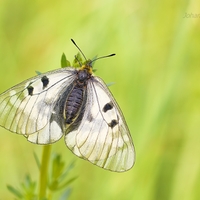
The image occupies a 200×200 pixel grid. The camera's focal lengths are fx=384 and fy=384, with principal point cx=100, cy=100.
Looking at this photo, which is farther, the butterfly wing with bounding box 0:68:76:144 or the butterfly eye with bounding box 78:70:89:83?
the butterfly eye with bounding box 78:70:89:83

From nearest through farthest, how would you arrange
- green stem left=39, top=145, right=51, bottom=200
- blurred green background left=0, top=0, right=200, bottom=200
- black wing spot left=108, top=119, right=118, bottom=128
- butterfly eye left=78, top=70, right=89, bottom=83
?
green stem left=39, top=145, right=51, bottom=200, black wing spot left=108, top=119, right=118, bottom=128, butterfly eye left=78, top=70, right=89, bottom=83, blurred green background left=0, top=0, right=200, bottom=200

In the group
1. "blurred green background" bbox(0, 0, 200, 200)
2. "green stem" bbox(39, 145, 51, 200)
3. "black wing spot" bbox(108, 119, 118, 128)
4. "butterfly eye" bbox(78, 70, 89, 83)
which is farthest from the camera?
"blurred green background" bbox(0, 0, 200, 200)

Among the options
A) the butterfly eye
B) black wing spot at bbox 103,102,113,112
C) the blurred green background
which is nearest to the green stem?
black wing spot at bbox 103,102,113,112

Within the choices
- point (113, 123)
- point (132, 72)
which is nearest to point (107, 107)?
point (113, 123)

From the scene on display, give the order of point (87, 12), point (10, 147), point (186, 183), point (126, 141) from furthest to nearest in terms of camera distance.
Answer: point (87, 12), point (10, 147), point (186, 183), point (126, 141)

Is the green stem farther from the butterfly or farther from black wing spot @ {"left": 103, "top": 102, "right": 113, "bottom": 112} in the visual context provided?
black wing spot @ {"left": 103, "top": 102, "right": 113, "bottom": 112}

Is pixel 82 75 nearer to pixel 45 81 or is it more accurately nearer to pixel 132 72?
pixel 45 81

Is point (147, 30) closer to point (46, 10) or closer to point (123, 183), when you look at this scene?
point (46, 10)

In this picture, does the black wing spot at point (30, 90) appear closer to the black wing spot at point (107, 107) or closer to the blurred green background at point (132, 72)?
the black wing spot at point (107, 107)

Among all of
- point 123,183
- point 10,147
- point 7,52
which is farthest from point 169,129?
point 7,52
